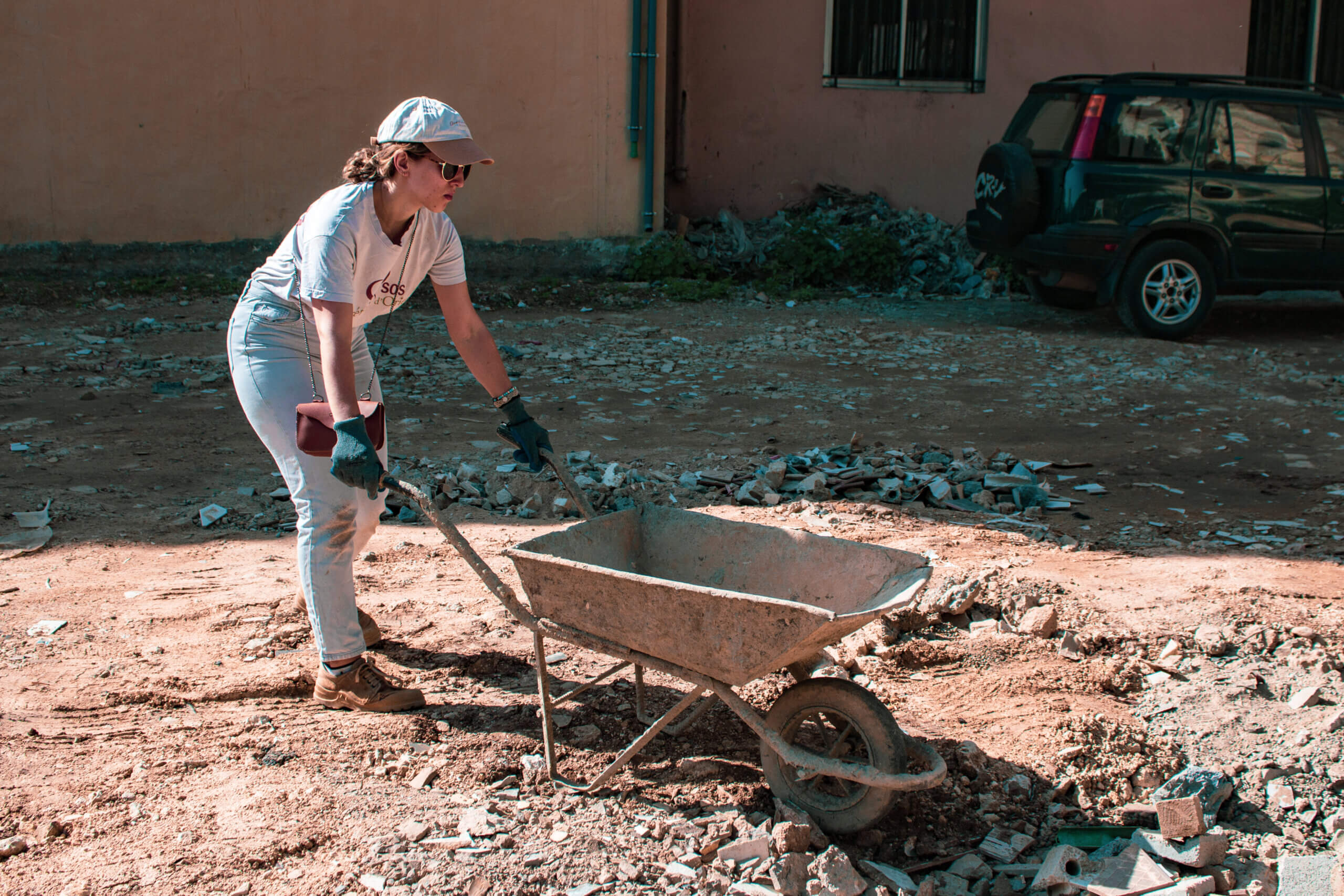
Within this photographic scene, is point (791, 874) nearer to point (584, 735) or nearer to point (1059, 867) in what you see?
point (1059, 867)

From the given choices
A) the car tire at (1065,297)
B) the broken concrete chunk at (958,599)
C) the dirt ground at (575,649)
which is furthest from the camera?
the car tire at (1065,297)

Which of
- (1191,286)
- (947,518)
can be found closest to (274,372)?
(947,518)

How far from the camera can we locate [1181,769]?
10.7ft

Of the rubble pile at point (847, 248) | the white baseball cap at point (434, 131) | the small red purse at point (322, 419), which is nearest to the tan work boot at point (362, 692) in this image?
the small red purse at point (322, 419)

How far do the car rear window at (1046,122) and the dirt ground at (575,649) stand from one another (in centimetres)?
217

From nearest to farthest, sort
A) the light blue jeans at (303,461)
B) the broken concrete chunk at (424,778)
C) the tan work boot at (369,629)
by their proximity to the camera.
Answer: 1. the broken concrete chunk at (424,778)
2. the light blue jeans at (303,461)
3. the tan work boot at (369,629)

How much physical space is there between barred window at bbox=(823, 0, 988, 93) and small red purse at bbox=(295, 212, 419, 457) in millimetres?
10634

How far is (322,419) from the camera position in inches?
119

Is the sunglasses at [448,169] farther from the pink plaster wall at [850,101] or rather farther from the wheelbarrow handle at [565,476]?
the pink plaster wall at [850,101]

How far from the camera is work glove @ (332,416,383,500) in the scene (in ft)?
9.53

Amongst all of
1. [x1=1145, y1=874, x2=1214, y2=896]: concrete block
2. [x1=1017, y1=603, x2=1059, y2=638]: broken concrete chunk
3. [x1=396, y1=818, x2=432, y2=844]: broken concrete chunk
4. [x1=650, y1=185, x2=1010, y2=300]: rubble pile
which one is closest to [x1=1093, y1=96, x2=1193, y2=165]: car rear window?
[x1=650, y1=185, x2=1010, y2=300]: rubble pile

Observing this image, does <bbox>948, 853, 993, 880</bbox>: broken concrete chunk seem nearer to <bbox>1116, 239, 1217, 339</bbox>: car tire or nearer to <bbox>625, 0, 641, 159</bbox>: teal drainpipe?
<bbox>1116, 239, 1217, 339</bbox>: car tire

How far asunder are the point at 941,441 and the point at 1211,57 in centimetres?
981

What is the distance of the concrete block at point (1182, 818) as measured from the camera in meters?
2.83
